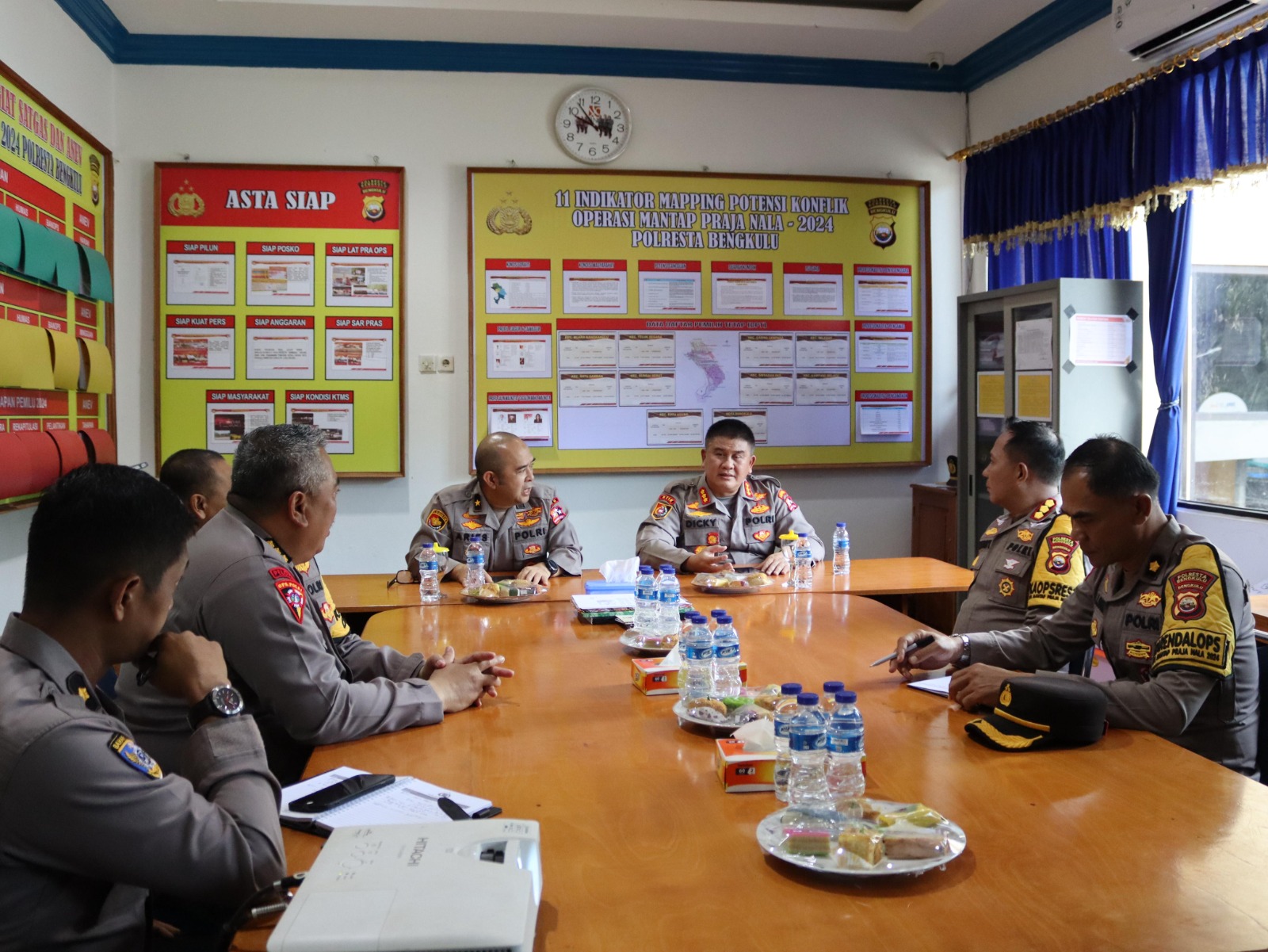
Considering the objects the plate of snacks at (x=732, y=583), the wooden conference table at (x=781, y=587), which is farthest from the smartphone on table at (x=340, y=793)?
the plate of snacks at (x=732, y=583)

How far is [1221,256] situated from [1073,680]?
135 inches

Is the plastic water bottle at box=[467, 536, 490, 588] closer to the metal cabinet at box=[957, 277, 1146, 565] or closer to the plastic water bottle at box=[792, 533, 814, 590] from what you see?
the plastic water bottle at box=[792, 533, 814, 590]

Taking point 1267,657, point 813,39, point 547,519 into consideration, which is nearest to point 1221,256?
point 813,39

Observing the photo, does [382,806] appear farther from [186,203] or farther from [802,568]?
[186,203]

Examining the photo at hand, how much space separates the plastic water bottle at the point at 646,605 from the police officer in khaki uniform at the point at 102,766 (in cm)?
147

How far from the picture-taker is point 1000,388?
5.21 metres

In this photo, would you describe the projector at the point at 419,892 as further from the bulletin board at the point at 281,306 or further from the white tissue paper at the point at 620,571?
the bulletin board at the point at 281,306

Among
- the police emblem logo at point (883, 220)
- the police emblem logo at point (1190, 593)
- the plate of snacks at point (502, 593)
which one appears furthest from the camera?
the police emblem logo at point (883, 220)

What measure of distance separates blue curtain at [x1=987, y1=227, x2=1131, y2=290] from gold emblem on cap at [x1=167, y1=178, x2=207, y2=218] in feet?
13.8

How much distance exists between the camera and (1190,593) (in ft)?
6.90

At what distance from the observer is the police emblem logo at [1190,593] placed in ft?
6.82

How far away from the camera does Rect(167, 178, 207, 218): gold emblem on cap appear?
205 inches

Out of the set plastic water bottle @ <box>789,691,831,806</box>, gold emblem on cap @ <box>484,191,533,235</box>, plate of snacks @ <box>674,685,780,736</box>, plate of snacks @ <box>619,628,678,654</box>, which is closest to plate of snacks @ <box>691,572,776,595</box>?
plate of snacks @ <box>619,628,678,654</box>

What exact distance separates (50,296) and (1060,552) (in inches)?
157
